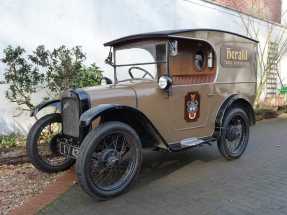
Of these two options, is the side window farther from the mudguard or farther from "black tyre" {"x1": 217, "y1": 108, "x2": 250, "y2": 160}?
"black tyre" {"x1": 217, "y1": 108, "x2": 250, "y2": 160}

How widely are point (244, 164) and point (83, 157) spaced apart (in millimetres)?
2855

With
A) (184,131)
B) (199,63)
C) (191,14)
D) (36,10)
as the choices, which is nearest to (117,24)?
(36,10)

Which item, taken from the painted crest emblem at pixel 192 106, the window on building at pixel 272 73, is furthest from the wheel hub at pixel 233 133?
the window on building at pixel 272 73

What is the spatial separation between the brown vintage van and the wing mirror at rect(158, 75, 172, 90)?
0.01m

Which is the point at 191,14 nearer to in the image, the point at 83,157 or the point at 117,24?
the point at 117,24

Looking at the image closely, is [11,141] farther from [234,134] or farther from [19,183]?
[234,134]

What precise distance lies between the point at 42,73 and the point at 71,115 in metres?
2.53

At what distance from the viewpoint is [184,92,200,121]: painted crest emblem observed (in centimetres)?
495

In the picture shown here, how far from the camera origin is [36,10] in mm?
6844

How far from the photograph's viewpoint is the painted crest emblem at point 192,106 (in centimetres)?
495

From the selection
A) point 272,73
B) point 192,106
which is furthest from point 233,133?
point 272,73

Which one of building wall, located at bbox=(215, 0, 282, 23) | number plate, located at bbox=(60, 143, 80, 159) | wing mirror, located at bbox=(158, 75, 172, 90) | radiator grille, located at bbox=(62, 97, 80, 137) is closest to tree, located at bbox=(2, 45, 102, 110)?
radiator grille, located at bbox=(62, 97, 80, 137)

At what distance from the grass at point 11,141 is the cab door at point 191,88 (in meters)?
3.07

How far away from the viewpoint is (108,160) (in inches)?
162
